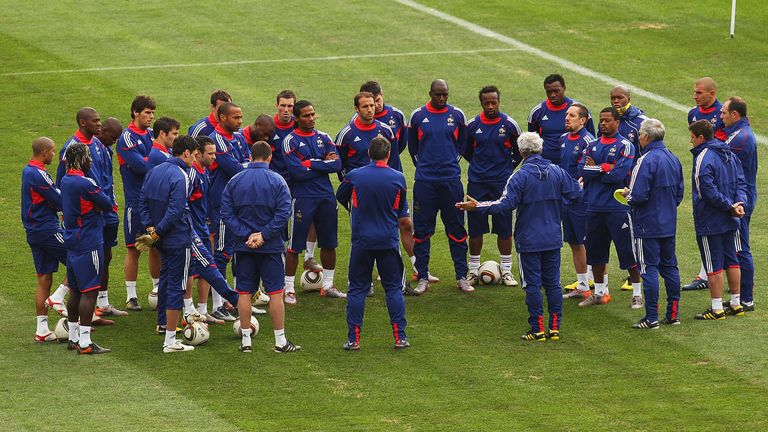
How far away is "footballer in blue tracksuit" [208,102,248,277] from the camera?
48.6 feet

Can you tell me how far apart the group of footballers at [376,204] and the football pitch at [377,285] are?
42cm

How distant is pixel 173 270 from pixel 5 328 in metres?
2.20

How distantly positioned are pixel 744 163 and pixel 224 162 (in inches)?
225

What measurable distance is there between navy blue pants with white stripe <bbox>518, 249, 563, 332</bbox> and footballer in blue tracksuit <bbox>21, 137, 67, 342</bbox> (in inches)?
187

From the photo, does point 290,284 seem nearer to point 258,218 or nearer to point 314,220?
point 314,220

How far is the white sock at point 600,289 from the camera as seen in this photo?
15.1 m

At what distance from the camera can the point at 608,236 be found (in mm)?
15062

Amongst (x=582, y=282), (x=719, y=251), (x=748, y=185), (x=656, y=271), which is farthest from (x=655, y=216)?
(x=582, y=282)

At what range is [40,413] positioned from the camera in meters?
11.8

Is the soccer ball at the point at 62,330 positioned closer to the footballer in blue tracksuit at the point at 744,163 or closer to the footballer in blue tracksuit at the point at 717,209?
the footballer in blue tracksuit at the point at 717,209

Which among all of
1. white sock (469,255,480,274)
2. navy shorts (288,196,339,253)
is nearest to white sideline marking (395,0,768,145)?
white sock (469,255,480,274)

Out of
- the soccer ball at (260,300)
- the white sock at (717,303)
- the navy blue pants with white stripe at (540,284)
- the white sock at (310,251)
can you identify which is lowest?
the soccer ball at (260,300)

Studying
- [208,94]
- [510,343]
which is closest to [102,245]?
[510,343]

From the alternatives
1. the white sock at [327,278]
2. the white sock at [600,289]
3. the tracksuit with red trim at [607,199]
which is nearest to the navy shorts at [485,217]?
the tracksuit with red trim at [607,199]
